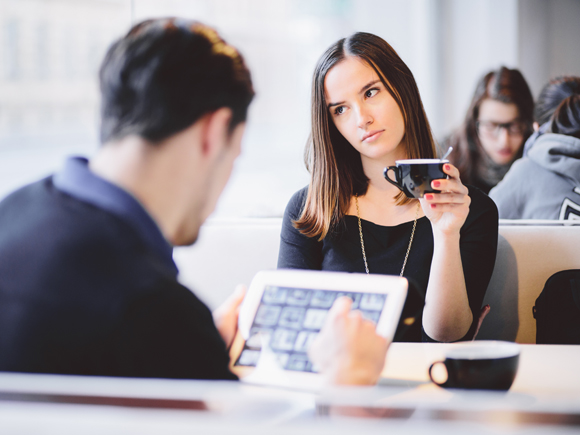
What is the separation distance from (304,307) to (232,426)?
27cm

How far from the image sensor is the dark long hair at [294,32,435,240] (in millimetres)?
1350

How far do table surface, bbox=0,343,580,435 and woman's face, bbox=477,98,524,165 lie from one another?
95.5 inches

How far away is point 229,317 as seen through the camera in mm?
676

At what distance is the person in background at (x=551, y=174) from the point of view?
1.61 meters

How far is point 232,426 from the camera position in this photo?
32 centimetres

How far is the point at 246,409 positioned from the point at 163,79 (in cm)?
33

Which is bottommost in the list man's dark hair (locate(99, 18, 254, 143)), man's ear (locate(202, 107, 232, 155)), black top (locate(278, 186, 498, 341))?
black top (locate(278, 186, 498, 341))

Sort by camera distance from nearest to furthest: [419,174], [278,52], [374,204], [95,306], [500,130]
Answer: [95,306] < [419,174] < [374,204] < [500,130] < [278,52]

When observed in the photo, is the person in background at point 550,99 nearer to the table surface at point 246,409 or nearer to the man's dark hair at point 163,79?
the man's dark hair at point 163,79

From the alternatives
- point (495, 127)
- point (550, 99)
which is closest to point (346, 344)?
point (550, 99)

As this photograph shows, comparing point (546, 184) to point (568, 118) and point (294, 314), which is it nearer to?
point (568, 118)

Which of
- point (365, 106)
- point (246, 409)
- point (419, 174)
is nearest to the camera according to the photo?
point (246, 409)

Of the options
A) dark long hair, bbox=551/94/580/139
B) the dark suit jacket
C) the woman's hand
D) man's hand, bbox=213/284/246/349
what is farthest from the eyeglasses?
the dark suit jacket

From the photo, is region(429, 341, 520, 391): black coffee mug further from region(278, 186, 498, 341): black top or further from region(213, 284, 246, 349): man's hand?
region(278, 186, 498, 341): black top
